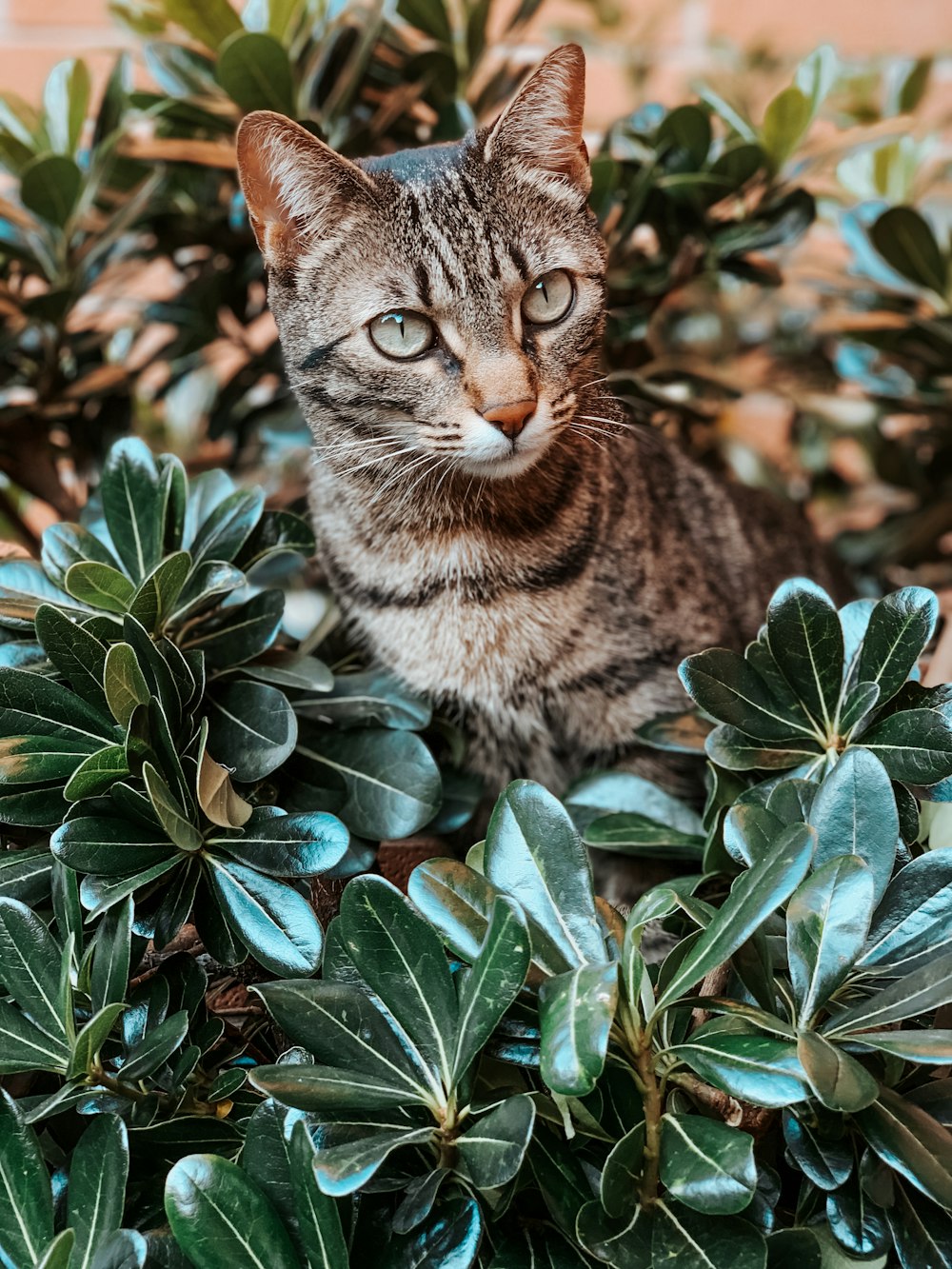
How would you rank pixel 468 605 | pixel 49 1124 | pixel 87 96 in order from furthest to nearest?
pixel 87 96 → pixel 468 605 → pixel 49 1124

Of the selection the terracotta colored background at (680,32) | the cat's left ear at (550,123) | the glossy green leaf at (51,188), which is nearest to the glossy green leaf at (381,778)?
the cat's left ear at (550,123)

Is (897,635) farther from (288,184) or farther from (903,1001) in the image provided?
(288,184)

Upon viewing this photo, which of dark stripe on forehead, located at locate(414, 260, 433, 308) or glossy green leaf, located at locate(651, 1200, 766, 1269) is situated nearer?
glossy green leaf, located at locate(651, 1200, 766, 1269)

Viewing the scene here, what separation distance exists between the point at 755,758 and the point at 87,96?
3.55 feet

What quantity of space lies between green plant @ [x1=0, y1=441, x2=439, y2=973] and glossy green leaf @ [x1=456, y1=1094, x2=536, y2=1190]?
0.18m

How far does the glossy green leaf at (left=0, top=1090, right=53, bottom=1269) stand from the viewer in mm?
667

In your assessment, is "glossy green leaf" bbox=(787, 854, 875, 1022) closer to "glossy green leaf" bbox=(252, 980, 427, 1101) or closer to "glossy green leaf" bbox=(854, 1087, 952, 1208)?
"glossy green leaf" bbox=(854, 1087, 952, 1208)

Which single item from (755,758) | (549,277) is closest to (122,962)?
(755,758)

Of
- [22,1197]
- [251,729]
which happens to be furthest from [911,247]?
[22,1197]

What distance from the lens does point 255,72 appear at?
3.84 ft

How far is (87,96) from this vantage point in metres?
1.30

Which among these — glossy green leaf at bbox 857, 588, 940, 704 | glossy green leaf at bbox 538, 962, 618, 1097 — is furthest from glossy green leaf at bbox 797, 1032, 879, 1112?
glossy green leaf at bbox 857, 588, 940, 704

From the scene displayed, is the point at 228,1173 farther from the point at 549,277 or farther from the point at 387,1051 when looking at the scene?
the point at 549,277

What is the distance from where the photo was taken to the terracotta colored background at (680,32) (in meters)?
2.45
